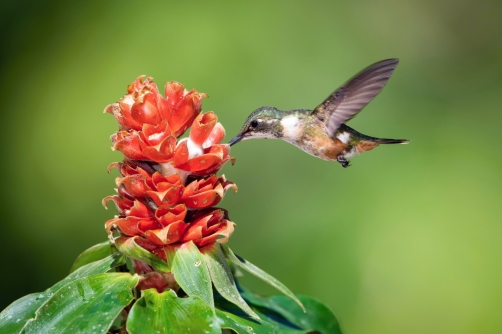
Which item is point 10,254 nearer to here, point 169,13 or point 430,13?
point 169,13

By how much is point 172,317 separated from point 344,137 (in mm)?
1121

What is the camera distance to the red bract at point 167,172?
1.16 meters

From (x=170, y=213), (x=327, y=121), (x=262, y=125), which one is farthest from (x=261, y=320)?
(x=327, y=121)

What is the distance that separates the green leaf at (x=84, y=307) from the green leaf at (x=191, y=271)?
0.34 feet

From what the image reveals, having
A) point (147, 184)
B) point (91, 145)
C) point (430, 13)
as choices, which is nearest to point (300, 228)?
point (91, 145)

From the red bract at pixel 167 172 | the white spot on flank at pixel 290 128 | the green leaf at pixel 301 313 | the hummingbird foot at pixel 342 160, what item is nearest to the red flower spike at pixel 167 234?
the red bract at pixel 167 172

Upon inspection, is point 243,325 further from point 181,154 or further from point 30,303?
point 30,303

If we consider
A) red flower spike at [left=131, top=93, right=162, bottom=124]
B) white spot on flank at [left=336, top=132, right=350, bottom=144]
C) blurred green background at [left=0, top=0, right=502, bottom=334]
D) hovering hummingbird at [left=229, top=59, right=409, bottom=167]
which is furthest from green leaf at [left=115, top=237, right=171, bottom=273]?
blurred green background at [left=0, top=0, right=502, bottom=334]

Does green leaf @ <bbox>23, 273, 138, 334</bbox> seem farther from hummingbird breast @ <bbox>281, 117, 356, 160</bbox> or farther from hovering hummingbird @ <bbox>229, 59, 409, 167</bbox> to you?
hummingbird breast @ <bbox>281, 117, 356, 160</bbox>

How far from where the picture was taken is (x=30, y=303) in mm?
1232

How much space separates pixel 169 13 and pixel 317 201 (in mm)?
1517

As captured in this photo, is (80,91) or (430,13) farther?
(430,13)

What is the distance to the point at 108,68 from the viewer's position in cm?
343

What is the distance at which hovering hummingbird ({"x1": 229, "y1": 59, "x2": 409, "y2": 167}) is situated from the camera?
1.77m
